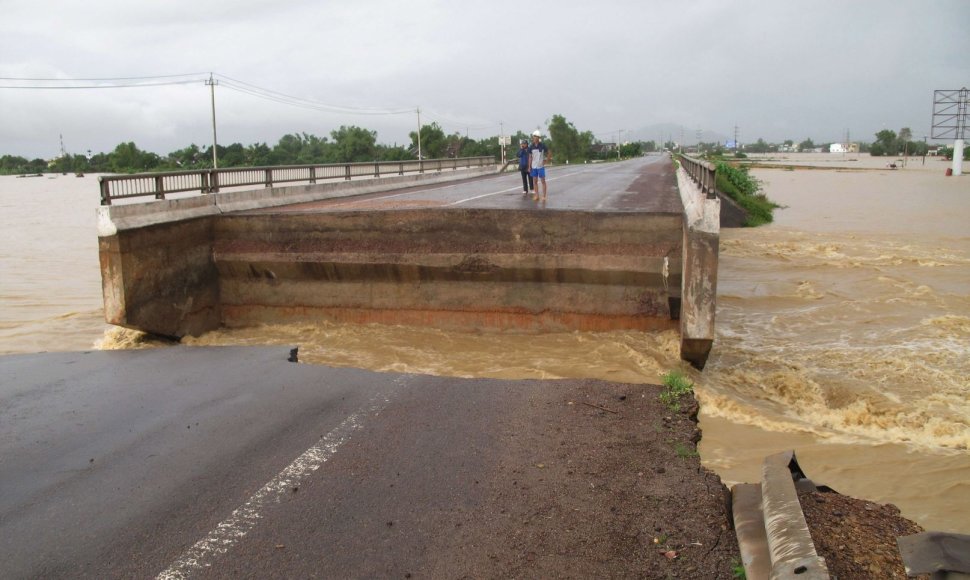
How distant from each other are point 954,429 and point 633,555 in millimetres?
6189

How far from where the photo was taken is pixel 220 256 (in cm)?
1275

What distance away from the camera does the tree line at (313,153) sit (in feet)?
218

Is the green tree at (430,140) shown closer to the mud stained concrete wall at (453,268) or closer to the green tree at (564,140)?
the green tree at (564,140)

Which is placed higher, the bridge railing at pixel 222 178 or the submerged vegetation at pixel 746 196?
the bridge railing at pixel 222 178

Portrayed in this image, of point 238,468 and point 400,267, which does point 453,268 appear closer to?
point 400,267

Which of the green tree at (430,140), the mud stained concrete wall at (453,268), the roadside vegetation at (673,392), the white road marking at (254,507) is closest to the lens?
the white road marking at (254,507)

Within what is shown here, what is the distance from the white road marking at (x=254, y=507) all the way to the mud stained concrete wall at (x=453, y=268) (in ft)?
18.0

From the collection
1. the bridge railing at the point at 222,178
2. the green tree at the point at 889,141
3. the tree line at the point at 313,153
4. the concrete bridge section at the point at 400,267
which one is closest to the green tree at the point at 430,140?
the tree line at the point at 313,153

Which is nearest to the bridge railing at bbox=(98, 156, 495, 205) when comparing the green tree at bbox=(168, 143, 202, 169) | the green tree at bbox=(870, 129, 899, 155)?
the green tree at bbox=(168, 143, 202, 169)

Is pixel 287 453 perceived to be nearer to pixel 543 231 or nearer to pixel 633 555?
pixel 633 555

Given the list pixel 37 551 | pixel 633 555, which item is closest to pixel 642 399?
pixel 633 555

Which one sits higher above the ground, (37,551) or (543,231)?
(543,231)

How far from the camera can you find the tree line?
66500 mm

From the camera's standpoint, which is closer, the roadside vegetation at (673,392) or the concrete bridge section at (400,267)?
the roadside vegetation at (673,392)
